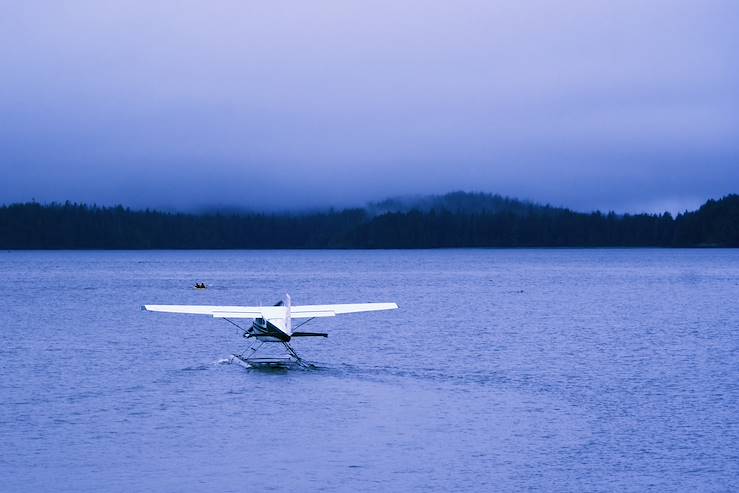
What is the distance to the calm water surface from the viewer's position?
784 inches

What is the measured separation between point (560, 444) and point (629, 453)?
1.55 metres

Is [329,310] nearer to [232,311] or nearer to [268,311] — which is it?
[268,311]

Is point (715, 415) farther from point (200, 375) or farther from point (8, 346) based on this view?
point (8, 346)

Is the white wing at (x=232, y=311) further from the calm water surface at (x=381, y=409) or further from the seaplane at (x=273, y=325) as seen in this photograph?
the calm water surface at (x=381, y=409)

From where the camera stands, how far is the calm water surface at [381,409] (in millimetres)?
19906

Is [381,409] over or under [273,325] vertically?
under

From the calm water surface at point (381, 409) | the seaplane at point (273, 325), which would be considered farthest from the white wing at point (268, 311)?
the calm water surface at point (381, 409)

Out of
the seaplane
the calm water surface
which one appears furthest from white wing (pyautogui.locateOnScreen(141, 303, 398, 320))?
the calm water surface

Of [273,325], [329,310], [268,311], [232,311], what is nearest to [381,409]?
[273,325]

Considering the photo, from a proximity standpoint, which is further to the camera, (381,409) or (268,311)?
(268,311)

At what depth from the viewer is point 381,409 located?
26.3m

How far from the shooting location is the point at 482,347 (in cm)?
4262

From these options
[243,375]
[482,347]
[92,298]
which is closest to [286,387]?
[243,375]

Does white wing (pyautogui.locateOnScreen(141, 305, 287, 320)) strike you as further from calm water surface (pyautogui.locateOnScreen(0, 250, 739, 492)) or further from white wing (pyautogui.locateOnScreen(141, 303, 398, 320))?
calm water surface (pyautogui.locateOnScreen(0, 250, 739, 492))
